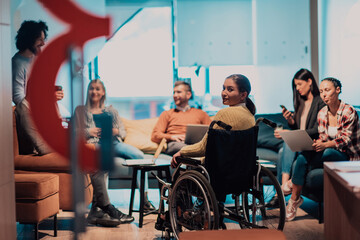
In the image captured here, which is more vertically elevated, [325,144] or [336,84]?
[336,84]

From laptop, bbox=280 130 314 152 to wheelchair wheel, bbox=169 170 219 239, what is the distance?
1184mm

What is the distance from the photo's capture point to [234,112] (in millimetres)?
2854

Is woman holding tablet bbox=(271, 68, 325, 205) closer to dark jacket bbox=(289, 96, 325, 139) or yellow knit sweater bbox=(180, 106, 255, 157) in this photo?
dark jacket bbox=(289, 96, 325, 139)

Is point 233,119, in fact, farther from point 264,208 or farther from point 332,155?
point 332,155

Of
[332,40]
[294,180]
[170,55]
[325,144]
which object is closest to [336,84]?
[325,144]

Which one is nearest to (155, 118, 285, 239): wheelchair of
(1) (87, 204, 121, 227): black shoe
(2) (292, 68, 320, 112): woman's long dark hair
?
(1) (87, 204, 121, 227): black shoe

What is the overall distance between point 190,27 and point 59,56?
669cm

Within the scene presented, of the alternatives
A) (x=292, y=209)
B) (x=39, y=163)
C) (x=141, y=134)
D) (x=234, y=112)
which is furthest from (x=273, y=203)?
(x=141, y=134)

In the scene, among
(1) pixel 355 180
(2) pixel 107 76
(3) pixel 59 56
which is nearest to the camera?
(3) pixel 59 56

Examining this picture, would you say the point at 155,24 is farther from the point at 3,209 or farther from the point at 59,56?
the point at 59,56

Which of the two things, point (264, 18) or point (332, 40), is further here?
point (264, 18)

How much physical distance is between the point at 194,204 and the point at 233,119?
54 cm

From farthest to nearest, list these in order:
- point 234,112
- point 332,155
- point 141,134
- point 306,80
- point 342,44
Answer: point 342,44 → point 141,134 → point 306,80 → point 332,155 → point 234,112

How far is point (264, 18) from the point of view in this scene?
24.3 feet
